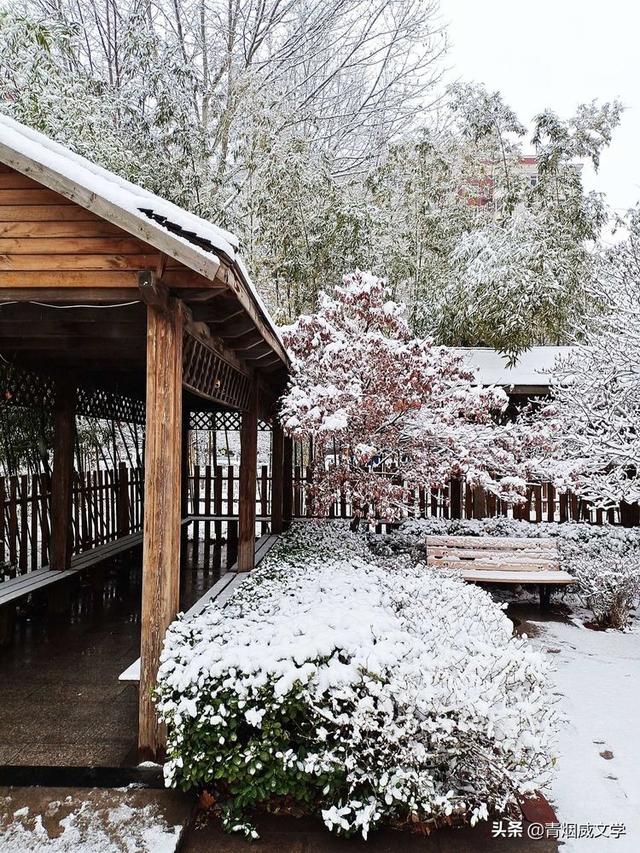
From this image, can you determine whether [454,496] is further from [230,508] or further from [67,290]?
[67,290]

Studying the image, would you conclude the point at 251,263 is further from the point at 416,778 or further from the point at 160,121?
the point at 416,778

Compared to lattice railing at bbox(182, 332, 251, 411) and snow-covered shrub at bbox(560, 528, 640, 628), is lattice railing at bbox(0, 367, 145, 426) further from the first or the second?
snow-covered shrub at bbox(560, 528, 640, 628)

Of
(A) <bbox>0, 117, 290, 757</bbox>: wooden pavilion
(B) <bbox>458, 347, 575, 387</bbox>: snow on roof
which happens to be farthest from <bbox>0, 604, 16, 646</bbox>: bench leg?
(B) <bbox>458, 347, 575, 387</bbox>: snow on roof

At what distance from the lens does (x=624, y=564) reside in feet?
22.8

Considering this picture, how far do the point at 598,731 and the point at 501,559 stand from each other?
11.7ft

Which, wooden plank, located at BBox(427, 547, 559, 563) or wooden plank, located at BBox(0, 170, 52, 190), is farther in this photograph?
wooden plank, located at BBox(427, 547, 559, 563)

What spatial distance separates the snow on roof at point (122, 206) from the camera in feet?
10.3

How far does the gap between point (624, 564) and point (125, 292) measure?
6.11 metres

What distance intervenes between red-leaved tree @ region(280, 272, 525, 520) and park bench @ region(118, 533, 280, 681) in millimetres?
1015

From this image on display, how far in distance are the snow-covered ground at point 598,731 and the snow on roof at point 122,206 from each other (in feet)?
11.2

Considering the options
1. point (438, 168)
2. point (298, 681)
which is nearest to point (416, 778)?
point (298, 681)

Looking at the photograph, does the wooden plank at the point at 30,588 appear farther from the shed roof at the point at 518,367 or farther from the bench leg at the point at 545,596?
the shed roof at the point at 518,367

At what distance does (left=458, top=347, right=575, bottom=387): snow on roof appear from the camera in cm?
968

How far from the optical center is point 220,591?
5812 mm
